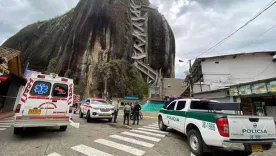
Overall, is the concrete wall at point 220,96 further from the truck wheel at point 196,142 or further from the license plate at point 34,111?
the license plate at point 34,111

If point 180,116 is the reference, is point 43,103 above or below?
above

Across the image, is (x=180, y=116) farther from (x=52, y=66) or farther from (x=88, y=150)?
(x=52, y=66)

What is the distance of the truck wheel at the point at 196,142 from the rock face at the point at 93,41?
32171mm

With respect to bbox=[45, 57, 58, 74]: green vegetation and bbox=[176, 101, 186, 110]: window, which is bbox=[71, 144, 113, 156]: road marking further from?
bbox=[45, 57, 58, 74]: green vegetation

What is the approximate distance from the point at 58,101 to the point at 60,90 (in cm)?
54

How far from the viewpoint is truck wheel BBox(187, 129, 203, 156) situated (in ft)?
15.4

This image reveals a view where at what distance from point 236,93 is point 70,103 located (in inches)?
595

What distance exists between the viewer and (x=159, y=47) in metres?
56.3

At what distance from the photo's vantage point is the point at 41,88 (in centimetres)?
691

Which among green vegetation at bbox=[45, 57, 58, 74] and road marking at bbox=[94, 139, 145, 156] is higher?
green vegetation at bbox=[45, 57, 58, 74]

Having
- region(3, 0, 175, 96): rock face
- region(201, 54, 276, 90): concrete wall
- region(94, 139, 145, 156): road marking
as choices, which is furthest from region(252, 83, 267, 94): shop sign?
region(3, 0, 175, 96): rock face

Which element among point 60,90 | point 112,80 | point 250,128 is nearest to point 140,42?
point 112,80

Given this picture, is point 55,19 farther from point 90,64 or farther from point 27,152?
point 27,152

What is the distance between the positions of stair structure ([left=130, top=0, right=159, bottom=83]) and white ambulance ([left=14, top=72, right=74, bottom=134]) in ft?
141
